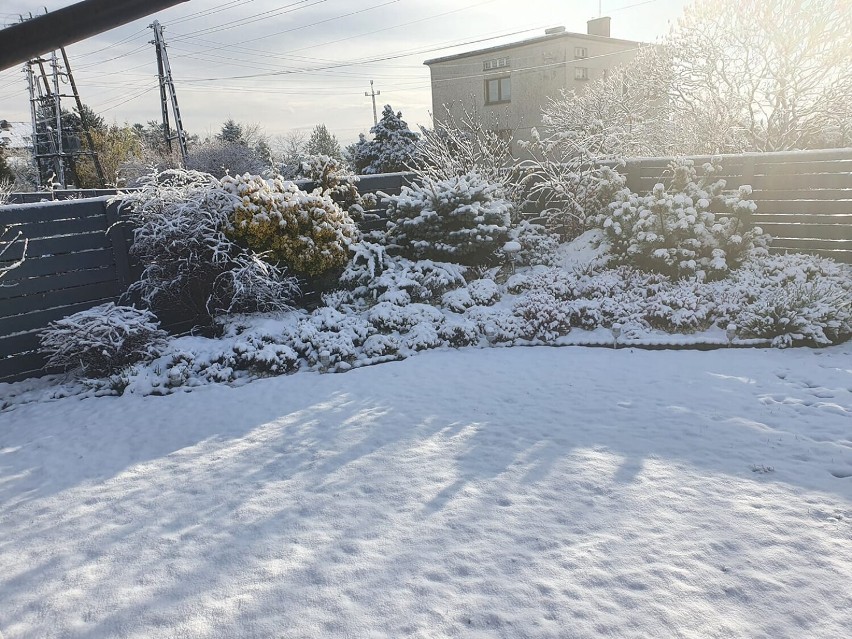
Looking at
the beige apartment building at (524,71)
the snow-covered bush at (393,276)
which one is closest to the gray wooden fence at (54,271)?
the snow-covered bush at (393,276)

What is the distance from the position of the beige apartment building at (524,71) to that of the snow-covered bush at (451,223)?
2186cm

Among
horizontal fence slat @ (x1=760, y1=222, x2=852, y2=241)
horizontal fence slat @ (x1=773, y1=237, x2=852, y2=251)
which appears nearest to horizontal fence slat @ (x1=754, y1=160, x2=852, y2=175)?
horizontal fence slat @ (x1=760, y1=222, x2=852, y2=241)

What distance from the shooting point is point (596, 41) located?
31188 mm

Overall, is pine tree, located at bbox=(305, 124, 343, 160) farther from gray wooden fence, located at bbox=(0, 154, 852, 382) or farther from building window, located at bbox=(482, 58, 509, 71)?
gray wooden fence, located at bbox=(0, 154, 852, 382)

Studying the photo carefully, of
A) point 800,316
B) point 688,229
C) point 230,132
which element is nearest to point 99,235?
point 688,229

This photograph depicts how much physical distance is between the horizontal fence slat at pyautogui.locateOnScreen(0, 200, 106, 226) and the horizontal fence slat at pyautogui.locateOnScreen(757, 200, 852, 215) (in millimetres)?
10371

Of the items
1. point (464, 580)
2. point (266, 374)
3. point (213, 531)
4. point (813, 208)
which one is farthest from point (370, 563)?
point (813, 208)

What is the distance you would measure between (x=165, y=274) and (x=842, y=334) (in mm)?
8725

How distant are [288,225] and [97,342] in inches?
119

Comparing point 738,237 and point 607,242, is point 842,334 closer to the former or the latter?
point 738,237

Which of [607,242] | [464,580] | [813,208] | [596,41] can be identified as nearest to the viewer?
[464,580]

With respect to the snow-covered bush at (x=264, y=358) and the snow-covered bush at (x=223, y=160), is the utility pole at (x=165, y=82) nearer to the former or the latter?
the snow-covered bush at (x=223, y=160)

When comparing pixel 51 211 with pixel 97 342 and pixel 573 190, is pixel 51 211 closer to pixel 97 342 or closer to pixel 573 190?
pixel 97 342

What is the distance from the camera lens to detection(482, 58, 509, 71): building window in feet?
105
